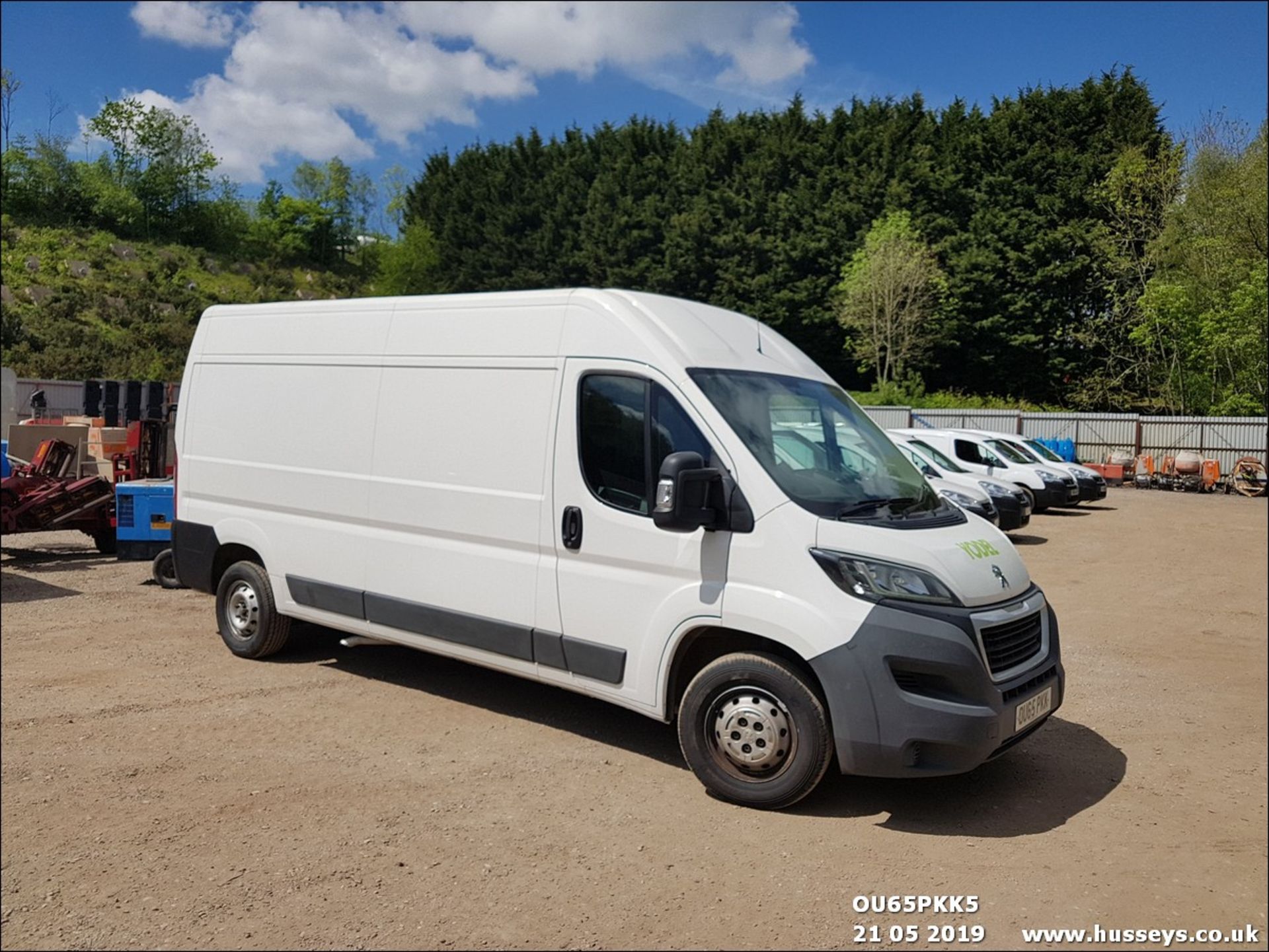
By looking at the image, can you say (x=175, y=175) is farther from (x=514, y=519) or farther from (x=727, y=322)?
(x=727, y=322)

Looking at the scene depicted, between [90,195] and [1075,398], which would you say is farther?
[1075,398]

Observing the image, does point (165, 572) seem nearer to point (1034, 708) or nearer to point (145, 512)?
point (145, 512)

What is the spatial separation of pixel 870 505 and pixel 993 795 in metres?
1.64

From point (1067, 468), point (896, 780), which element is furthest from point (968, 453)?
point (896, 780)

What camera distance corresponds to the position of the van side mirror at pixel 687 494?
4746 mm

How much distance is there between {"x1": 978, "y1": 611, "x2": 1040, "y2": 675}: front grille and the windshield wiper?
780 millimetres

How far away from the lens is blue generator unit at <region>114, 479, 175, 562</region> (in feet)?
35.7

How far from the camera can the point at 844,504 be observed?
4902 millimetres

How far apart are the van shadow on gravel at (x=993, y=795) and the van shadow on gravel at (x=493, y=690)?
3.02ft

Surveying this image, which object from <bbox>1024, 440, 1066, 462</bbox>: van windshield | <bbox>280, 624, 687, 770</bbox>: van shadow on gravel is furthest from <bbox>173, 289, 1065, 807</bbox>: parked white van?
<bbox>1024, 440, 1066, 462</bbox>: van windshield

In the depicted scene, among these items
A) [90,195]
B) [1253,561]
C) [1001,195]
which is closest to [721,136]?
[1001,195]

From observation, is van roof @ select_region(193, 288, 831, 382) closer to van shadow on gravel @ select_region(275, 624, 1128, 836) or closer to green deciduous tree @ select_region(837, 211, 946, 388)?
van shadow on gravel @ select_region(275, 624, 1128, 836)

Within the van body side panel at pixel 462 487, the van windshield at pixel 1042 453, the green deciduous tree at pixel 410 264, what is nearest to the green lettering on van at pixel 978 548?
the van body side panel at pixel 462 487

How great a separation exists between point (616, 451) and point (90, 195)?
3.17 m
